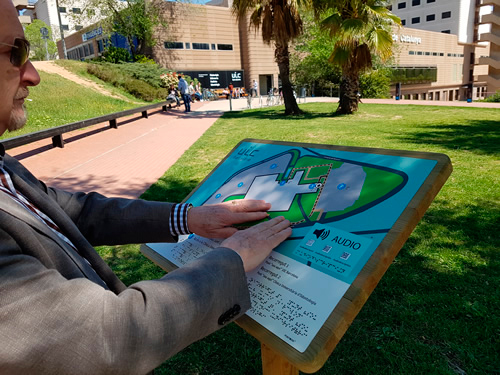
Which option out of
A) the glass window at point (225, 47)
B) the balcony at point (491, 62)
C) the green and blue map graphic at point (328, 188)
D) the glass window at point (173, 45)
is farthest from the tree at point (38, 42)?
the balcony at point (491, 62)

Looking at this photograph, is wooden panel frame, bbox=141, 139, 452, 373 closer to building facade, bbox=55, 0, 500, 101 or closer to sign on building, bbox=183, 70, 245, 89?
building facade, bbox=55, 0, 500, 101

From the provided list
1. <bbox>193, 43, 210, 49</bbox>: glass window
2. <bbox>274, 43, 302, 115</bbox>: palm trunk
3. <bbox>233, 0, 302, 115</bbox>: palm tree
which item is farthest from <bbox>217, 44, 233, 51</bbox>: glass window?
<bbox>274, 43, 302, 115</bbox>: palm trunk

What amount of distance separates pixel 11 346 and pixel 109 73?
27565 mm

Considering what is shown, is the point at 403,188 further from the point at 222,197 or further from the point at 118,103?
the point at 118,103

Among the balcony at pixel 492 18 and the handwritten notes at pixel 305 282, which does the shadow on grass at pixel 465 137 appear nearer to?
the handwritten notes at pixel 305 282

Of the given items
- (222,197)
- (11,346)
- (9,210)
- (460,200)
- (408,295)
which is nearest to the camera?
(11,346)

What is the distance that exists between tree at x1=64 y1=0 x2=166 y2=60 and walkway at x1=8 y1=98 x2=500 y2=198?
70.7 feet

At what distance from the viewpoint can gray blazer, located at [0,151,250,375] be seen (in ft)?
2.39

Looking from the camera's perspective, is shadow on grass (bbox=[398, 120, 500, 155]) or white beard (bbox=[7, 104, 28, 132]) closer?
white beard (bbox=[7, 104, 28, 132])

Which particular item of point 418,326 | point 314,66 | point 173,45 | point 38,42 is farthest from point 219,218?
point 38,42

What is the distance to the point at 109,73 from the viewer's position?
2517 centimetres

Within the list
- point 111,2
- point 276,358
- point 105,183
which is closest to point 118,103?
point 105,183

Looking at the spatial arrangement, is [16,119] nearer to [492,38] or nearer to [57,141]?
[57,141]

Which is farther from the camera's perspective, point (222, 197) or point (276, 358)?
point (222, 197)
